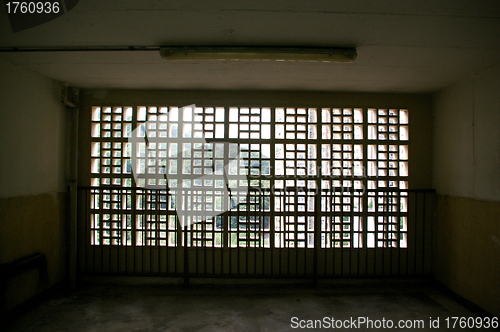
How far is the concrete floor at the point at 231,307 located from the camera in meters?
2.96

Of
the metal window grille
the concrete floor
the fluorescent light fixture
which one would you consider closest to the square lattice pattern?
the metal window grille

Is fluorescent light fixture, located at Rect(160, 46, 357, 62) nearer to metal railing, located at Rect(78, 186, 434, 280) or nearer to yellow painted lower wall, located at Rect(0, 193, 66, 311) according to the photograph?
metal railing, located at Rect(78, 186, 434, 280)

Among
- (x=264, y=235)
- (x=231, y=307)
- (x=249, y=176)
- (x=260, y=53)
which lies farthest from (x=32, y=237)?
(x=260, y=53)

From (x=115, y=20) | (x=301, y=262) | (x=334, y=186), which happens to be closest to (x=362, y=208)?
(x=334, y=186)

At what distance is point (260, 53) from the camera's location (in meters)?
2.64

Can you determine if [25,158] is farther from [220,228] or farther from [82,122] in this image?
[220,228]

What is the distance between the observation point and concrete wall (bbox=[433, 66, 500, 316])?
307 cm

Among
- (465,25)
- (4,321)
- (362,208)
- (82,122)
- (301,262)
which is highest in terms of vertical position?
(465,25)

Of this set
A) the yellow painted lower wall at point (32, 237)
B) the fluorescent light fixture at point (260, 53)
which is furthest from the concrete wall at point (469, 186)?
the yellow painted lower wall at point (32, 237)

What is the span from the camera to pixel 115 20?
2.22 metres

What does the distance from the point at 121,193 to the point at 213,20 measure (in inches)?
112

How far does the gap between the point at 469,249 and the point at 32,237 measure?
5394mm

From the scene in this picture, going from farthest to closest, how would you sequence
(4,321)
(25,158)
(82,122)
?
(82,122) → (25,158) → (4,321)

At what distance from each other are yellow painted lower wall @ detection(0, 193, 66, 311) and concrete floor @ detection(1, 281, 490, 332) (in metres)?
0.28
